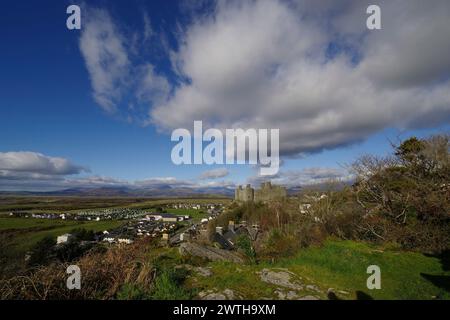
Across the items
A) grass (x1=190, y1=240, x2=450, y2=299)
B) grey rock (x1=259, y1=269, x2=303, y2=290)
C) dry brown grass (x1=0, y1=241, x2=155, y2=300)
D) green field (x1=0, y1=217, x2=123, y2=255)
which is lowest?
green field (x1=0, y1=217, x2=123, y2=255)

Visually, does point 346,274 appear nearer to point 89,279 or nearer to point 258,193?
point 89,279

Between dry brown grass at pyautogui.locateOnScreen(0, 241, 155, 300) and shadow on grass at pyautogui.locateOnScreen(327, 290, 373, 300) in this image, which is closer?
dry brown grass at pyautogui.locateOnScreen(0, 241, 155, 300)

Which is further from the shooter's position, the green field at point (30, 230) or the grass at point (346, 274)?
the green field at point (30, 230)

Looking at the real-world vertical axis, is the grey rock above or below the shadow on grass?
above

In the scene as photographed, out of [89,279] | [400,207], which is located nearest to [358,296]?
[89,279]

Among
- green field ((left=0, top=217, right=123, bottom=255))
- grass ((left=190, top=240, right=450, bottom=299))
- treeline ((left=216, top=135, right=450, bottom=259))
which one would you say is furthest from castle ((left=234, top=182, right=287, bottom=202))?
grass ((left=190, top=240, right=450, bottom=299))

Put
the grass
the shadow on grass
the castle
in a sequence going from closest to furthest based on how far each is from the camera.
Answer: the shadow on grass < the grass < the castle

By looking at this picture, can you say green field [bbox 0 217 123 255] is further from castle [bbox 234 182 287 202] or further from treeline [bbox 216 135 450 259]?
castle [bbox 234 182 287 202]

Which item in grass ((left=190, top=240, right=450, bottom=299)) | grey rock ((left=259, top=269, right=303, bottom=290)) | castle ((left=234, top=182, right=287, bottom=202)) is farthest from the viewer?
castle ((left=234, top=182, right=287, bottom=202))

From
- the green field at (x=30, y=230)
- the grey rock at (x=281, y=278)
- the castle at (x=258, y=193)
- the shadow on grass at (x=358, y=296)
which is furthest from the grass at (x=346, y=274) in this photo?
the castle at (x=258, y=193)

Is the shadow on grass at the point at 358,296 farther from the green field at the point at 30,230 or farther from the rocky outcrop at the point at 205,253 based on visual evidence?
the green field at the point at 30,230
